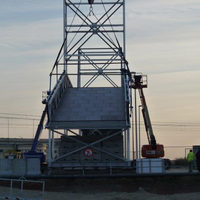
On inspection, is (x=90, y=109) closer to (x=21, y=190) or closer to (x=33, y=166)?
(x=33, y=166)

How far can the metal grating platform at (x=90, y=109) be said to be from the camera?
99.1ft

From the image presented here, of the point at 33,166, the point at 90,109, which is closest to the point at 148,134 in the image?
the point at 90,109

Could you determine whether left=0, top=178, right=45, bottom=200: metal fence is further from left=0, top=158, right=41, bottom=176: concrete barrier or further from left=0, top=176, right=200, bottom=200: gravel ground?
left=0, top=158, right=41, bottom=176: concrete barrier

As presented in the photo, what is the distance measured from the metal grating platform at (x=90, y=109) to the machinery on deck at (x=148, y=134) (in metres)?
1.53

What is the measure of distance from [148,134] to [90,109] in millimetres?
5866

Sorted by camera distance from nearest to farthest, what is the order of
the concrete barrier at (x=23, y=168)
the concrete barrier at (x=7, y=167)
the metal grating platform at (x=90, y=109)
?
the concrete barrier at (x=23, y=168), the concrete barrier at (x=7, y=167), the metal grating platform at (x=90, y=109)

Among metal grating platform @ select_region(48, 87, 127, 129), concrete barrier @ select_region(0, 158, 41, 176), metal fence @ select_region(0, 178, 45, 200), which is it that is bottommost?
metal fence @ select_region(0, 178, 45, 200)

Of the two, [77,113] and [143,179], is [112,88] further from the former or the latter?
[143,179]

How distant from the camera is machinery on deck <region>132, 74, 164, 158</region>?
32562mm

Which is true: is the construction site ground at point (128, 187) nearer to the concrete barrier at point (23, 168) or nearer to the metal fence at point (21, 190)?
the metal fence at point (21, 190)

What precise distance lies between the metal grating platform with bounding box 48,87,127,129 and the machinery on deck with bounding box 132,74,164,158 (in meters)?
1.53

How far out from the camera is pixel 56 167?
29.2 m

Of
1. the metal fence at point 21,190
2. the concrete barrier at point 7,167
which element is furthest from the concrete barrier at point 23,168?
the metal fence at point 21,190

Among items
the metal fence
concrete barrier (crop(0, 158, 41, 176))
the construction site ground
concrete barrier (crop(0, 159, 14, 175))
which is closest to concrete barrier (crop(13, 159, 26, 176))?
concrete barrier (crop(0, 158, 41, 176))
